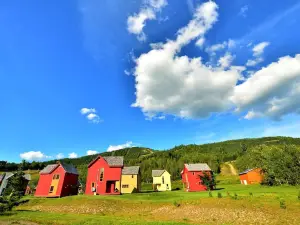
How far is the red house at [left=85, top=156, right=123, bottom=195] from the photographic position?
5109cm

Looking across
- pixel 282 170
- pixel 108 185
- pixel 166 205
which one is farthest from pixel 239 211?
pixel 282 170

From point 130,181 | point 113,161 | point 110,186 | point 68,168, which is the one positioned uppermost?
point 113,161

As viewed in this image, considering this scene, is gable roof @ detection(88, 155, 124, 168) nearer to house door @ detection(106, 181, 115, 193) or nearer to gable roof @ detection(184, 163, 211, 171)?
house door @ detection(106, 181, 115, 193)

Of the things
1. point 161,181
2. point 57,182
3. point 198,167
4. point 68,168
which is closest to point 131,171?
point 161,181

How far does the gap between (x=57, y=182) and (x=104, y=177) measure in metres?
12.0

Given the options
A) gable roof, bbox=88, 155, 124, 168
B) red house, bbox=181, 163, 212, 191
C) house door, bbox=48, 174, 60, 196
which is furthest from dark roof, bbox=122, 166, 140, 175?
house door, bbox=48, 174, 60, 196

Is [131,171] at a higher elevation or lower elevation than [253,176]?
higher

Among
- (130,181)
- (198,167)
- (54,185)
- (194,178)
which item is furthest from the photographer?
(130,181)

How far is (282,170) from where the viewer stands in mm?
56781

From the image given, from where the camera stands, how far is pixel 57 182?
5341 centimetres

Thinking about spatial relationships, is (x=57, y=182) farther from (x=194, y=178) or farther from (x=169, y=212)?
(x=194, y=178)

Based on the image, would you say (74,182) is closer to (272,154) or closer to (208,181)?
(208,181)

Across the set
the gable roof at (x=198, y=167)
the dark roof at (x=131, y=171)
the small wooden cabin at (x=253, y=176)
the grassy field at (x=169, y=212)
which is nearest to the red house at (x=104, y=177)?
the grassy field at (x=169, y=212)

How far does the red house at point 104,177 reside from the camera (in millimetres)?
51094
